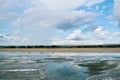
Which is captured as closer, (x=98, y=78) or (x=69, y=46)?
(x=98, y=78)

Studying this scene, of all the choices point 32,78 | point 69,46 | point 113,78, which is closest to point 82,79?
point 113,78

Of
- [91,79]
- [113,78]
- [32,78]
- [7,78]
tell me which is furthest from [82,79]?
[7,78]

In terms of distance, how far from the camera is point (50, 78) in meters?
19.8

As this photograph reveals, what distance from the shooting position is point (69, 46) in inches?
5832

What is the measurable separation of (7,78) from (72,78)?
4.90m

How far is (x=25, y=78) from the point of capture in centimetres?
1973

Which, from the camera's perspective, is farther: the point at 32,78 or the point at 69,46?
the point at 69,46

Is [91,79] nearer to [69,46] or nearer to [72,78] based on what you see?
[72,78]

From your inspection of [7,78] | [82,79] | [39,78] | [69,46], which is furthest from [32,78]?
[69,46]

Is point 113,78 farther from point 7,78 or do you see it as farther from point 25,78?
point 7,78

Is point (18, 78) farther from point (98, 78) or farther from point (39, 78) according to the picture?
point (98, 78)

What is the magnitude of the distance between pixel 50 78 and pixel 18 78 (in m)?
2.42

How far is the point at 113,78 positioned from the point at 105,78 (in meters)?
0.60

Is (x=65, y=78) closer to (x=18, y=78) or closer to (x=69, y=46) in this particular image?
(x=18, y=78)
